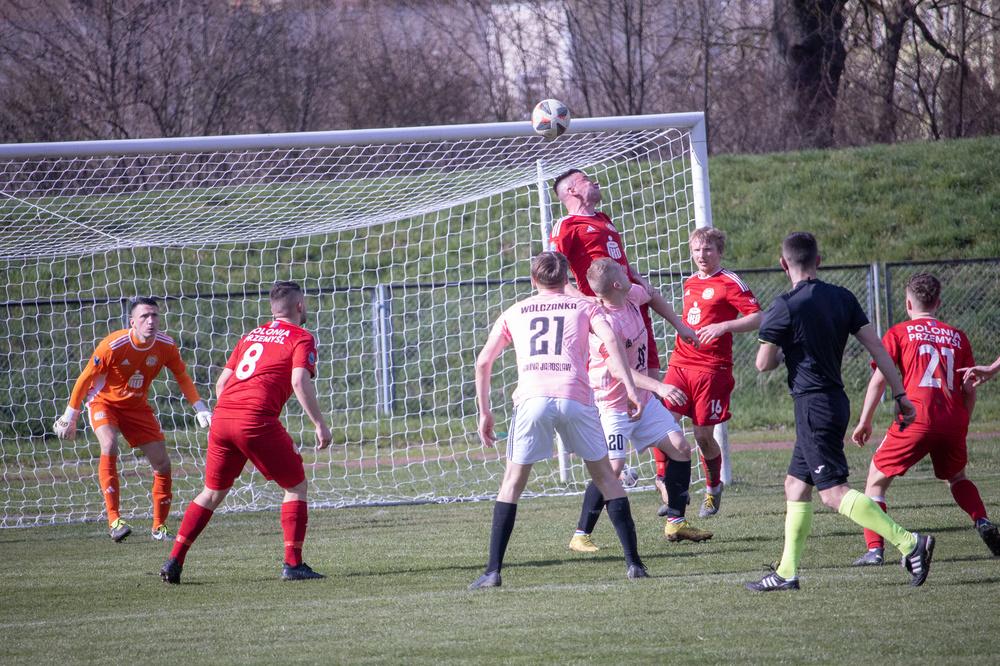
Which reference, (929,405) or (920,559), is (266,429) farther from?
(929,405)

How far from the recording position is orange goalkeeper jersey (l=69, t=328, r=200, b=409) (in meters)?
8.70

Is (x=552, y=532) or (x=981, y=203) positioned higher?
(x=981, y=203)

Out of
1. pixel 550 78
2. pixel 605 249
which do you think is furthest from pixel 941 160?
pixel 605 249

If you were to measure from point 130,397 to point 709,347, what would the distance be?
4602 millimetres

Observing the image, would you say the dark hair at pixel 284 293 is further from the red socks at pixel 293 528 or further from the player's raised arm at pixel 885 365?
the player's raised arm at pixel 885 365

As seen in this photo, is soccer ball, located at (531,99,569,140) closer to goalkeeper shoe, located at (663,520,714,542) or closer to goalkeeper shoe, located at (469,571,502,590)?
goalkeeper shoe, located at (663,520,714,542)

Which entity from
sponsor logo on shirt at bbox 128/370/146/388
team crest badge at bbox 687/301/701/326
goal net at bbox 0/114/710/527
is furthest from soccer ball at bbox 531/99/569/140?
sponsor logo on shirt at bbox 128/370/146/388

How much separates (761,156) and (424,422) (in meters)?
10.1

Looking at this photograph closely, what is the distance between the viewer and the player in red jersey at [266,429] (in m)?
6.65

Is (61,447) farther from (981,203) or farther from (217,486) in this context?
(981,203)

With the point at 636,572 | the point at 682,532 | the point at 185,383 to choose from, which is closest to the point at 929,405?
the point at 682,532

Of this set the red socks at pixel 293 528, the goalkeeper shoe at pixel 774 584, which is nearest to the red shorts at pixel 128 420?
the red socks at pixel 293 528

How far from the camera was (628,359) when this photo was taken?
7.18 m

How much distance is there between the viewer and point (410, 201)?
12492 mm
